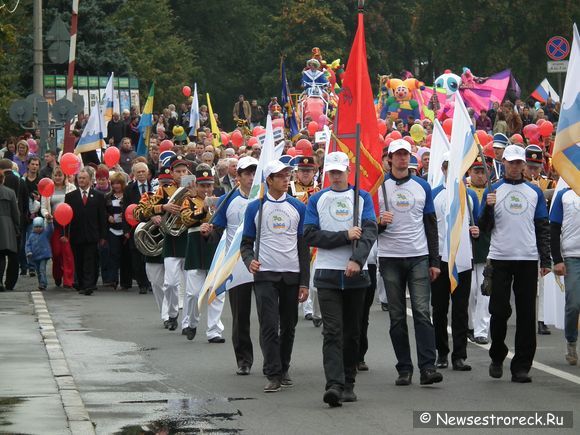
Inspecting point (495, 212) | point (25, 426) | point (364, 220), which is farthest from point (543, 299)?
point (25, 426)

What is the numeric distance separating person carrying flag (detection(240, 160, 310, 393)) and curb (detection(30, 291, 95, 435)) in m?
1.65

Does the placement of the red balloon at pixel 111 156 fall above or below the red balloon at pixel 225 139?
below

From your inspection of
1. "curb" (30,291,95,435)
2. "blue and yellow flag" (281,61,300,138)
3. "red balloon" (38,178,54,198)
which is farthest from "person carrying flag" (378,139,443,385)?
"blue and yellow flag" (281,61,300,138)

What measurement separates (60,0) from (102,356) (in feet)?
125

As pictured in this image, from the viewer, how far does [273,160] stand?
1443 centimetres

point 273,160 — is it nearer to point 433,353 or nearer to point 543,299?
point 433,353

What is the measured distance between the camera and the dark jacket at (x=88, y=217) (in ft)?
77.4

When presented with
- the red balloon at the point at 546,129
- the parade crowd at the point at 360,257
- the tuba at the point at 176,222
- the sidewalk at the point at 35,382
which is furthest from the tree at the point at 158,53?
the parade crowd at the point at 360,257

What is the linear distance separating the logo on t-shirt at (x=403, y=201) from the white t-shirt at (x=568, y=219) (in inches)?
71.1

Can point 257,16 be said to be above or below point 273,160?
above

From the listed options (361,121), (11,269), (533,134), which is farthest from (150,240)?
(533,134)

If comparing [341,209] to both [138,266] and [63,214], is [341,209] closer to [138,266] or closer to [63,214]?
[63,214]

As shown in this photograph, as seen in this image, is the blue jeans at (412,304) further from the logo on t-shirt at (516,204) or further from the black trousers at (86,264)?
the black trousers at (86,264)

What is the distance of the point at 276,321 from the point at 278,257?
21.1 inches
